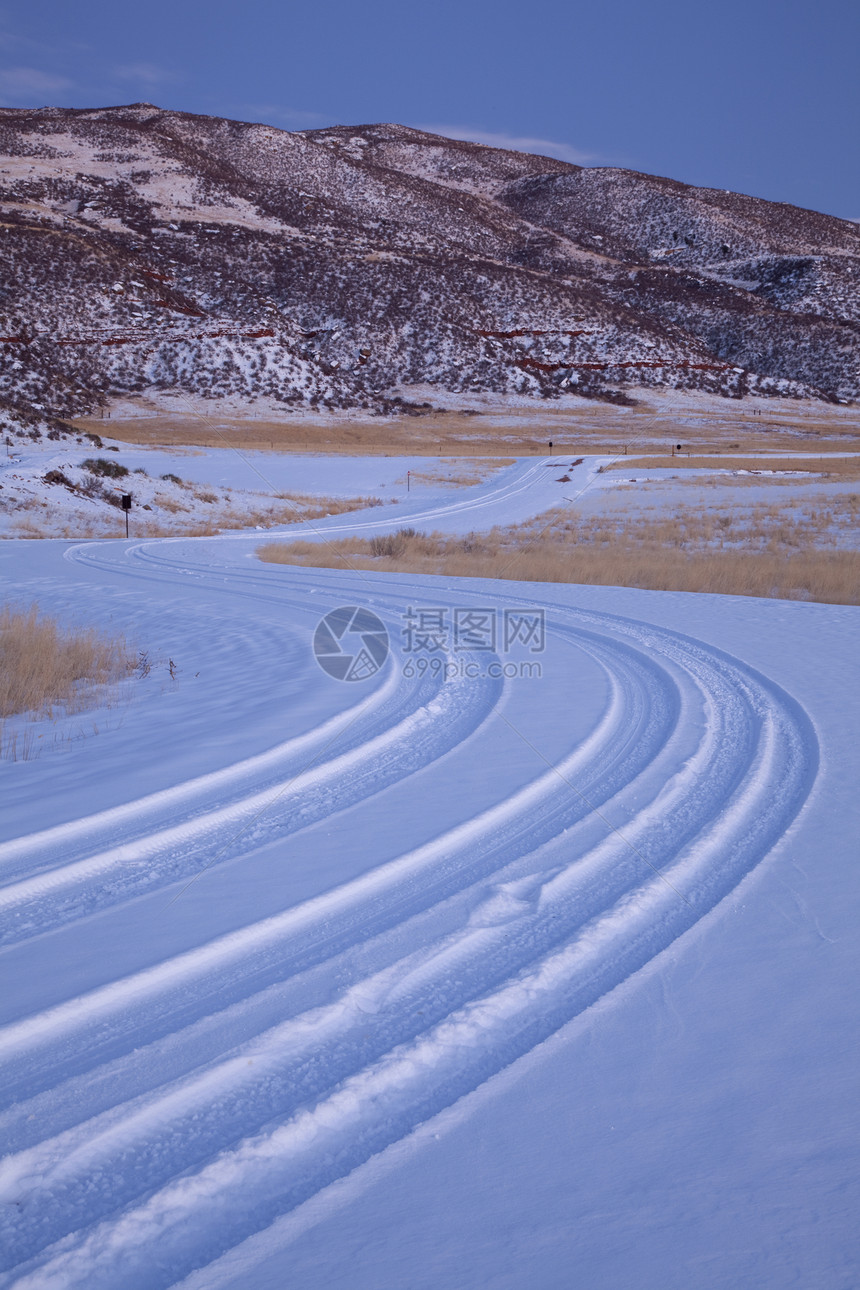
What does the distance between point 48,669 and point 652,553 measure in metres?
14.3

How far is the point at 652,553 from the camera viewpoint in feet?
62.0

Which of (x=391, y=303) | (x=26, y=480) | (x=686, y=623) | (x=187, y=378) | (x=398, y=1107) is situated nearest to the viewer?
(x=398, y=1107)

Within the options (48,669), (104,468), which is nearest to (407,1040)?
(48,669)

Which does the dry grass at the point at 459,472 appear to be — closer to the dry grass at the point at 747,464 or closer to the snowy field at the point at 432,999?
the dry grass at the point at 747,464

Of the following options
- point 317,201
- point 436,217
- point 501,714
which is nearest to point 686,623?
point 501,714

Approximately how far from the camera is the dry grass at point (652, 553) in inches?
566

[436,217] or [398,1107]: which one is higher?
[436,217]

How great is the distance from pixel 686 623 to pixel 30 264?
247 feet

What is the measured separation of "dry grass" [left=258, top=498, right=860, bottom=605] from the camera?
14.4m

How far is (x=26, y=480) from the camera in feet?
96.0

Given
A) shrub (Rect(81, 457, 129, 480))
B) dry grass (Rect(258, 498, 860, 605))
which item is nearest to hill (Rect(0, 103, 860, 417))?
shrub (Rect(81, 457, 129, 480))

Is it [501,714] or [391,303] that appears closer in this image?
[501,714]

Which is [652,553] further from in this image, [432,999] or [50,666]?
[432,999]

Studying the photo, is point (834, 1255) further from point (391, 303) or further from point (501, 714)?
point (391, 303)
